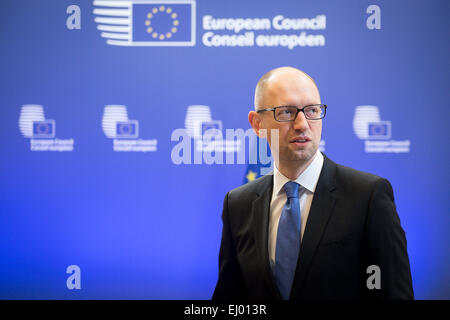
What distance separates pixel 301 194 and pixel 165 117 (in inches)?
83.6

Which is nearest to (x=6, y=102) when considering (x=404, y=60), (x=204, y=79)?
(x=204, y=79)

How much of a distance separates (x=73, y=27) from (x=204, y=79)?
1.18 meters

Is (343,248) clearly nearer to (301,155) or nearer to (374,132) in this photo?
(301,155)

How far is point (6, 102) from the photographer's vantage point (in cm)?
335

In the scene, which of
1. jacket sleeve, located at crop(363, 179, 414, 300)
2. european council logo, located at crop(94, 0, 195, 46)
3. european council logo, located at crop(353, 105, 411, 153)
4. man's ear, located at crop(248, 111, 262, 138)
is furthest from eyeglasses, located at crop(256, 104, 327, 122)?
european council logo, located at crop(94, 0, 195, 46)

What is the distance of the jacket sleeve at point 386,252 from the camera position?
3.76 feet

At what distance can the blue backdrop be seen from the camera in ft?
10.4

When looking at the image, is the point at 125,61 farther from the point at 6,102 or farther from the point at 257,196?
the point at 257,196

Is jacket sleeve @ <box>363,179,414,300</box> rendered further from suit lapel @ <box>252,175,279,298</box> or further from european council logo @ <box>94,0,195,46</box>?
european council logo @ <box>94,0,195,46</box>

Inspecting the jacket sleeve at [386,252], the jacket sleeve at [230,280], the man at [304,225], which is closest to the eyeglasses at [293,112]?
the man at [304,225]

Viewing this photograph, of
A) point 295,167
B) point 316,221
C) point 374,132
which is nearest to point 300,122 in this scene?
point 295,167

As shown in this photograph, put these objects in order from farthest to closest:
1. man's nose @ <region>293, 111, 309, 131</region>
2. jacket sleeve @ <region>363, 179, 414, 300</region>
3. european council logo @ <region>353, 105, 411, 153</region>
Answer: european council logo @ <region>353, 105, 411, 153</region> < man's nose @ <region>293, 111, 309, 131</region> < jacket sleeve @ <region>363, 179, 414, 300</region>

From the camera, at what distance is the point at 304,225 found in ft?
4.20

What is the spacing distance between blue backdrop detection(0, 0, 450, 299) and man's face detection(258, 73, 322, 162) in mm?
1890
